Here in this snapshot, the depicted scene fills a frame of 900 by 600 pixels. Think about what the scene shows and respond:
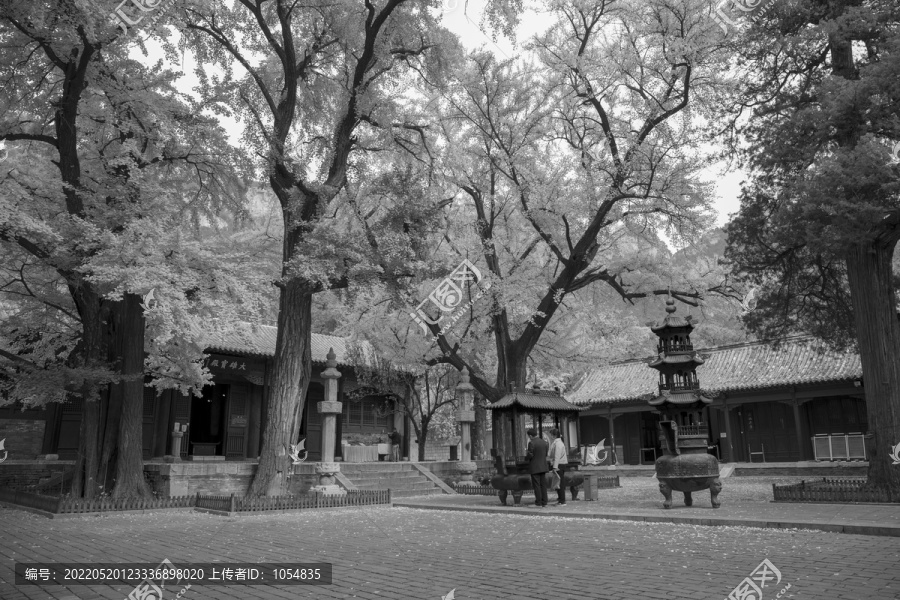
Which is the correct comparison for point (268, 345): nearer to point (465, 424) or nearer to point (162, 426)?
point (162, 426)

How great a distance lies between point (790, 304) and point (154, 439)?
1878 cm

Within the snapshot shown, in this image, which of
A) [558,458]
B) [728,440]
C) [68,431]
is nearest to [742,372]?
[728,440]

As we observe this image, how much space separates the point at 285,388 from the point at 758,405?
20406 millimetres

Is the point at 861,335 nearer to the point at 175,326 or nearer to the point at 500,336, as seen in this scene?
the point at 500,336

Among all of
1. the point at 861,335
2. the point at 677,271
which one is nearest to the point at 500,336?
the point at 677,271

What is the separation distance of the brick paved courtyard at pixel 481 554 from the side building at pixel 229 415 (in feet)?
26.0

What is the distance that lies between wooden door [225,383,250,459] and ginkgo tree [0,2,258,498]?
4.75 meters

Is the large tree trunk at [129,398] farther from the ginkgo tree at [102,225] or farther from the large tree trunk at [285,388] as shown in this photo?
the large tree trunk at [285,388]

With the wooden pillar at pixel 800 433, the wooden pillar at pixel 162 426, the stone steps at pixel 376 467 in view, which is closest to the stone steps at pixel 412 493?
the stone steps at pixel 376 467

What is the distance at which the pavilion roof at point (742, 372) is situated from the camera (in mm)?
22531

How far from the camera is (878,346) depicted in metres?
12.7

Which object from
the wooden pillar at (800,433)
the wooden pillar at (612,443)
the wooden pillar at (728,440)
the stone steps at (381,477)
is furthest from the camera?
the wooden pillar at (612,443)

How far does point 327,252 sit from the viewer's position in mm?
13359

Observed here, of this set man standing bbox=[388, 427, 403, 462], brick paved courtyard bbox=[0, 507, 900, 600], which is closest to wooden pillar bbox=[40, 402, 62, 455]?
brick paved courtyard bbox=[0, 507, 900, 600]
